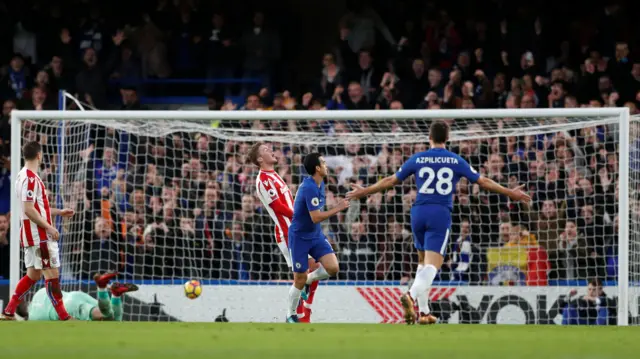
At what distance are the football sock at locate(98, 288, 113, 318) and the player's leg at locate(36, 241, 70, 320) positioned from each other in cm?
87

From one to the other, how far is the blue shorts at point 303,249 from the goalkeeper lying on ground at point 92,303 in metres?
2.32

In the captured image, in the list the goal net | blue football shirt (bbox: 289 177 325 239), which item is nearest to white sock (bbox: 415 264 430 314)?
blue football shirt (bbox: 289 177 325 239)

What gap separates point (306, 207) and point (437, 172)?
1473mm

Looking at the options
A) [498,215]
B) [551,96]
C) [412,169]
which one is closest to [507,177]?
[498,215]

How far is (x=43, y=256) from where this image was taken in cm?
1173

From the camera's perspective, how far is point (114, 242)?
49.0ft

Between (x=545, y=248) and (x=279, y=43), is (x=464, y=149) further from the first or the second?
(x=279, y=43)

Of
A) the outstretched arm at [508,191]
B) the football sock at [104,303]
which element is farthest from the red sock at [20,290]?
the outstretched arm at [508,191]

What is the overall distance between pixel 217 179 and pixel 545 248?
14.3 feet

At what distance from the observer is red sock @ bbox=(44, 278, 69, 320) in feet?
38.4

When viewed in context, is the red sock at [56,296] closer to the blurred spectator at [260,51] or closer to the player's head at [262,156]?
the player's head at [262,156]

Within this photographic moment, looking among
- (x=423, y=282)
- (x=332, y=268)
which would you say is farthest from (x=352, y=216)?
(x=423, y=282)

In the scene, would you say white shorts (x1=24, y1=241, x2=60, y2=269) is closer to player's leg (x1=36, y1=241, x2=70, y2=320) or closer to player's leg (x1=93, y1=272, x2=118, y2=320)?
player's leg (x1=36, y1=241, x2=70, y2=320)

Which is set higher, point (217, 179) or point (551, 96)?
point (551, 96)
